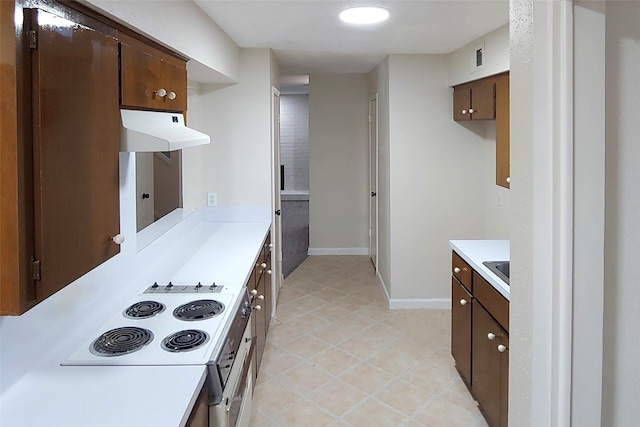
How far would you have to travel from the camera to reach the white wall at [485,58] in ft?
11.6

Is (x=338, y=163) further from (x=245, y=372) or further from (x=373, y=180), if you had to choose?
(x=245, y=372)

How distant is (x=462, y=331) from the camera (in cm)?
332

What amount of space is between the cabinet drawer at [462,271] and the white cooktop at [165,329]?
1.36 m

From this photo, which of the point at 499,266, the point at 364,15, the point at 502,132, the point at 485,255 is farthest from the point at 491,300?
the point at 364,15

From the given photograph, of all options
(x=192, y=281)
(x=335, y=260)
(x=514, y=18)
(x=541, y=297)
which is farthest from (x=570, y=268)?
(x=335, y=260)

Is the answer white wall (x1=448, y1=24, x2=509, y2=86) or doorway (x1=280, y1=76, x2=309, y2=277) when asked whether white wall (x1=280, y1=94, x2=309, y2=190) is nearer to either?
doorway (x1=280, y1=76, x2=309, y2=277)

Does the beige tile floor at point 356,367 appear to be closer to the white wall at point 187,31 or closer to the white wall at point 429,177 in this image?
the white wall at point 429,177

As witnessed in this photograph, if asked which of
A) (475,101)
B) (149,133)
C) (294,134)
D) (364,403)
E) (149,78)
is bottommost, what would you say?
(364,403)

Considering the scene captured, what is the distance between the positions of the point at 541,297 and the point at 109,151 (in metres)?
1.28

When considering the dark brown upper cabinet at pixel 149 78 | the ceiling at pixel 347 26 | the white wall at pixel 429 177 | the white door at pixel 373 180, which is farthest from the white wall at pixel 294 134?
the dark brown upper cabinet at pixel 149 78

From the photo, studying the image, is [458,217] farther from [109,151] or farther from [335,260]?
[109,151]

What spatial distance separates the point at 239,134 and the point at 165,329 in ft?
8.13

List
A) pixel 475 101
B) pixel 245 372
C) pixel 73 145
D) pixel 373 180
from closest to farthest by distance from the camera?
1. pixel 73 145
2. pixel 245 372
3. pixel 475 101
4. pixel 373 180

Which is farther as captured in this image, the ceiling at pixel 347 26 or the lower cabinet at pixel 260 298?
the lower cabinet at pixel 260 298
